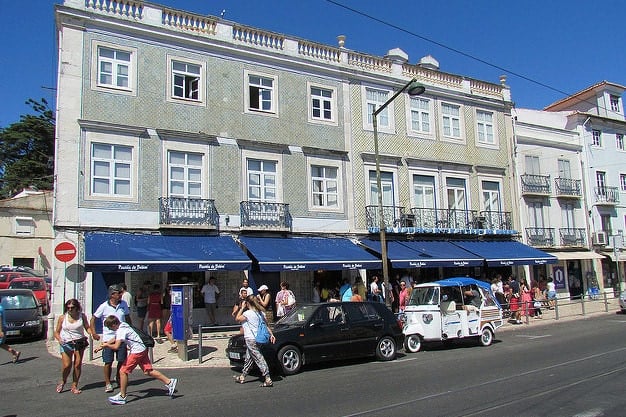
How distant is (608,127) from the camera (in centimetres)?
3500

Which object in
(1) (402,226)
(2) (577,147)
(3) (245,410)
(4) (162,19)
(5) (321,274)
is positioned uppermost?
(4) (162,19)

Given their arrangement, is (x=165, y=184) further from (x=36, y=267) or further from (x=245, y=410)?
(x=36, y=267)

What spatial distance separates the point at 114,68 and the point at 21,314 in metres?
8.52

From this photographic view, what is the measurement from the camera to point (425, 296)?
15523 millimetres

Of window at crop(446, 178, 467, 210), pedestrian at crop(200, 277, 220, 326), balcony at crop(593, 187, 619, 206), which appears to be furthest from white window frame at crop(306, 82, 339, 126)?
A: balcony at crop(593, 187, 619, 206)

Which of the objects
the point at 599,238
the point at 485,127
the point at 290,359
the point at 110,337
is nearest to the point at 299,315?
the point at 290,359

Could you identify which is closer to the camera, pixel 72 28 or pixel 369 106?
pixel 72 28

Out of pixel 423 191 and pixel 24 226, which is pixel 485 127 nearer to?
pixel 423 191

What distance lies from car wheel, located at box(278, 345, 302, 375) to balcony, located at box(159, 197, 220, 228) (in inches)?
331

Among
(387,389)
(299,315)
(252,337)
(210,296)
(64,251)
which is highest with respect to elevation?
(64,251)

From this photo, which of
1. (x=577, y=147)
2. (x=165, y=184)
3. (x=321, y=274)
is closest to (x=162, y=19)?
(x=165, y=184)

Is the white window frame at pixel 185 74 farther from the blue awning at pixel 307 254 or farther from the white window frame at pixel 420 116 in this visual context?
the white window frame at pixel 420 116

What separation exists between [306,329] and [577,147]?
26935 millimetres

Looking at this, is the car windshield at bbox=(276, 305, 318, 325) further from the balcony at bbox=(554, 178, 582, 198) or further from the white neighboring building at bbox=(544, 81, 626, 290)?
the white neighboring building at bbox=(544, 81, 626, 290)
